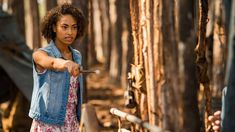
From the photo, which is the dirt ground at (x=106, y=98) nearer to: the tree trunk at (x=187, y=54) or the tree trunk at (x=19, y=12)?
the tree trunk at (x=187, y=54)

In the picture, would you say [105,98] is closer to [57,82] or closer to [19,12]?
[19,12]

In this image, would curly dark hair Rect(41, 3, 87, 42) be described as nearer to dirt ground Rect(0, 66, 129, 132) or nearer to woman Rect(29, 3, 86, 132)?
woman Rect(29, 3, 86, 132)

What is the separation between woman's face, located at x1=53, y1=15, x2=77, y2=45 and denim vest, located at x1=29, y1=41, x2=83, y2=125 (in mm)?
87

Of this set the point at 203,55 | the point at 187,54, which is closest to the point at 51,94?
the point at 203,55

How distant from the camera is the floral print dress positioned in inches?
212

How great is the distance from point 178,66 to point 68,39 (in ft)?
18.5

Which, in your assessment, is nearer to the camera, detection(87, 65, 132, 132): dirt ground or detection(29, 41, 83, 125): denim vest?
detection(29, 41, 83, 125): denim vest

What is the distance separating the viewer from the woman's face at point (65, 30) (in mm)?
5332

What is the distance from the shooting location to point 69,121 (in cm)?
546

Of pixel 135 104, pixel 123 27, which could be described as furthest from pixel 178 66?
pixel 123 27

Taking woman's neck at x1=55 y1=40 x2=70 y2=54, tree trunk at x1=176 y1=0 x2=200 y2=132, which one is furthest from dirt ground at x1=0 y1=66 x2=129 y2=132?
woman's neck at x1=55 y1=40 x2=70 y2=54

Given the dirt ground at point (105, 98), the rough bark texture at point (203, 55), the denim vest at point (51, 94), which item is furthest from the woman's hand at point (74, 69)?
the dirt ground at point (105, 98)

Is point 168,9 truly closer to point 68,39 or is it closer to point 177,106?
point 177,106

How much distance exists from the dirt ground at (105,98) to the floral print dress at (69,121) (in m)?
6.54
